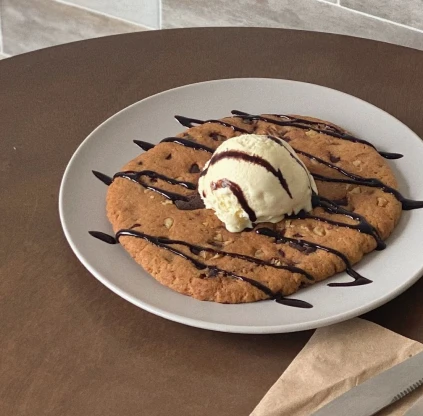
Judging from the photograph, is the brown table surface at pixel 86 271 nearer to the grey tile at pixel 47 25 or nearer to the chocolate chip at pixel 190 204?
the chocolate chip at pixel 190 204

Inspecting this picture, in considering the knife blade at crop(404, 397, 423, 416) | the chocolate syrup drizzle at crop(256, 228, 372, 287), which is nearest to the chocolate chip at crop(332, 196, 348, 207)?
the chocolate syrup drizzle at crop(256, 228, 372, 287)

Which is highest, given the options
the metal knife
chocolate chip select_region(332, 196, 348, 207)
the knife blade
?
chocolate chip select_region(332, 196, 348, 207)

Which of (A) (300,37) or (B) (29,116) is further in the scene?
(A) (300,37)

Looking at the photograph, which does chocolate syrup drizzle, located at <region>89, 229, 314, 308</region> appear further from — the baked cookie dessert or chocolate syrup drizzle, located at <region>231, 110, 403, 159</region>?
chocolate syrup drizzle, located at <region>231, 110, 403, 159</region>

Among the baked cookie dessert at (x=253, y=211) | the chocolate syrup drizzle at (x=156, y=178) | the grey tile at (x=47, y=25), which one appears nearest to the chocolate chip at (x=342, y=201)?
the baked cookie dessert at (x=253, y=211)

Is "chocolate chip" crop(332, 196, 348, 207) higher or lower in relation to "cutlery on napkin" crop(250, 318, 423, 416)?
higher

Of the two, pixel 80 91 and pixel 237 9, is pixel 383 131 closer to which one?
pixel 80 91

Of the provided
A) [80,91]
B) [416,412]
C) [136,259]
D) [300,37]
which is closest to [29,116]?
[80,91]
